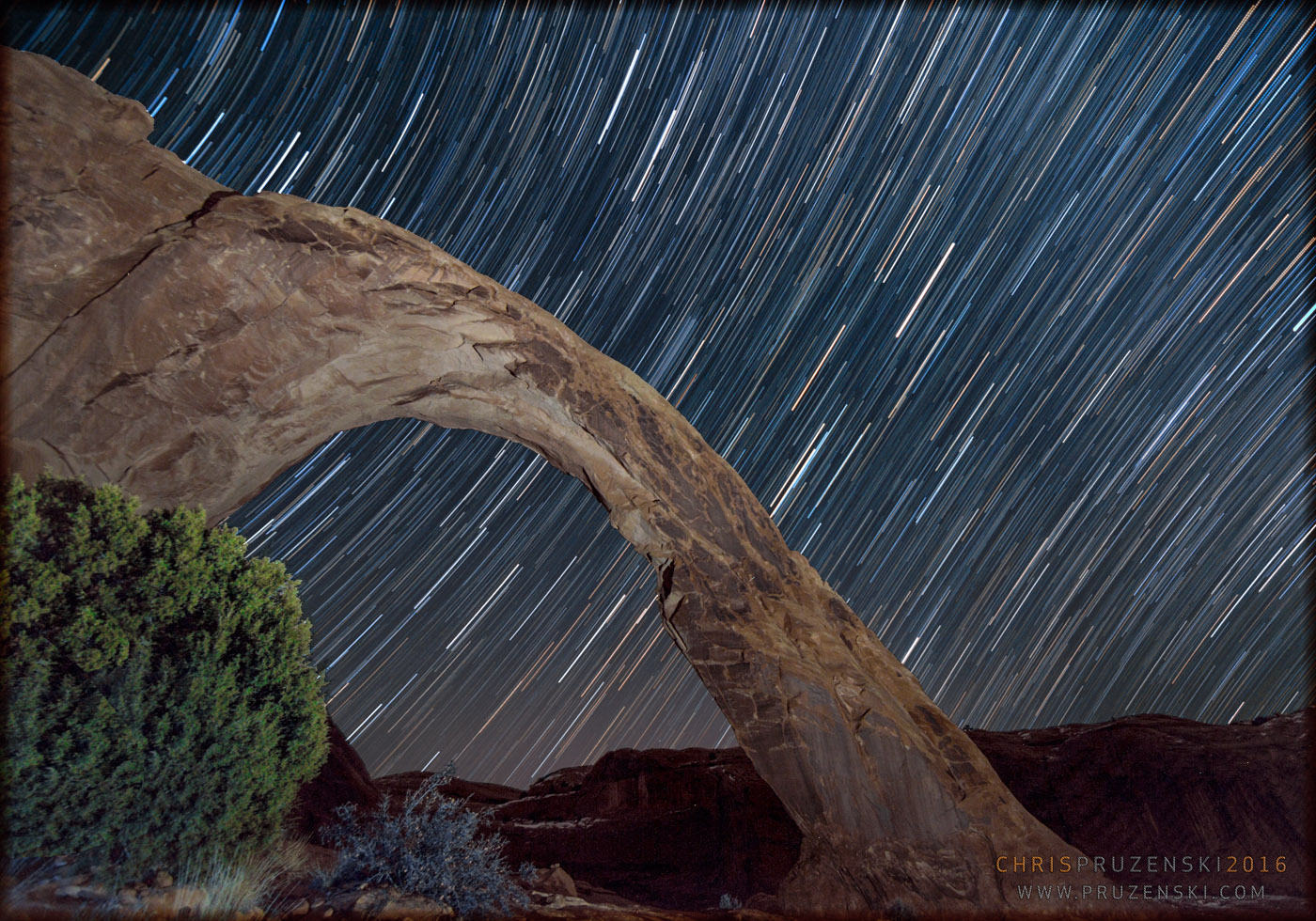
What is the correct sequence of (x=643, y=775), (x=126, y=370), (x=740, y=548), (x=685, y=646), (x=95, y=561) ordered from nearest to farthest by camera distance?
(x=95, y=561)
(x=126, y=370)
(x=685, y=646)
(x=740, y=548)
(x=643, y=775)

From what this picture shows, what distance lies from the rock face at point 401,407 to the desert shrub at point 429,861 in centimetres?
405

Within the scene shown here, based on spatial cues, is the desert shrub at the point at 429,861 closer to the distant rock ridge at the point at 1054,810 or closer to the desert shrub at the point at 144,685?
the desert shrub at the point at 144,685

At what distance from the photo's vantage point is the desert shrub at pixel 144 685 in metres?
4.82

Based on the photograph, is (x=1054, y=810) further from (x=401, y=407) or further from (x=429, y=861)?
(x=401, y=407)

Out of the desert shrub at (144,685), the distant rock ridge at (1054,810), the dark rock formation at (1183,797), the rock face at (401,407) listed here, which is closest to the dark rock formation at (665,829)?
the distant rock ridge at (1054,810)

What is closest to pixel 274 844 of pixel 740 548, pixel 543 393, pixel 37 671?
pixel 37 671

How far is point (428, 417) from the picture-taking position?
10562 millimetres

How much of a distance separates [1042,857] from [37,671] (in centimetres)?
1120

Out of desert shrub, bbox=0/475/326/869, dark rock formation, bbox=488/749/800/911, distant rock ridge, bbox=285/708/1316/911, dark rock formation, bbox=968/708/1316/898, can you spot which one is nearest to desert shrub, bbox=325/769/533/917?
desert shrub, bbox=0/475/326/869

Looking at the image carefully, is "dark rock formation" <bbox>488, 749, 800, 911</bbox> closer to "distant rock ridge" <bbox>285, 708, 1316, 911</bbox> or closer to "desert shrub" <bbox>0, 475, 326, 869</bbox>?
"distant rock ridge" <bbox>285, 708, 1316, 911</bbox>

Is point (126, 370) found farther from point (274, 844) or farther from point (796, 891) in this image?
point (796, 891)

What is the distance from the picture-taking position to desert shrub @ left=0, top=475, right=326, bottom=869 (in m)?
4.82

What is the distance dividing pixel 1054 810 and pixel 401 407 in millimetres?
17931

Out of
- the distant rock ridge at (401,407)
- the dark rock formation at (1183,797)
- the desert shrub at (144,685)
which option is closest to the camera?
the desert shrub at (144,685)
